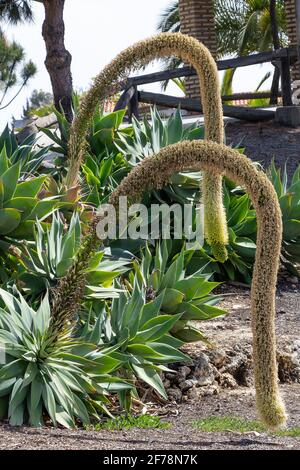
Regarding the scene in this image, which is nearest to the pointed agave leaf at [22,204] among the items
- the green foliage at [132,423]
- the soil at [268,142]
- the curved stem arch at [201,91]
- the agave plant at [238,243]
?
the curved stem arch at [201,91]

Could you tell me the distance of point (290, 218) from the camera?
996 cm

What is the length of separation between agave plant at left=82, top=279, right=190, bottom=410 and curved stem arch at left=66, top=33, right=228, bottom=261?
1.32m

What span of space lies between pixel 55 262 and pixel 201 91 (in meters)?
1.80

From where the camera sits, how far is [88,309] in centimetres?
714

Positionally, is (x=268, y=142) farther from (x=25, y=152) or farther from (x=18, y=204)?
(x=18, y=204)

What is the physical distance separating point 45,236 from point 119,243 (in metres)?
1.26

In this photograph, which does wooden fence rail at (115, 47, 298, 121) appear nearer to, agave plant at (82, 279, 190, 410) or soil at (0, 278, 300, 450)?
soil at (0, 278, 300, 450)

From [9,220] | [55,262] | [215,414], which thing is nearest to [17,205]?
[9,220]

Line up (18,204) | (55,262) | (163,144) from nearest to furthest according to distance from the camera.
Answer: (55,262)
(18,204)
(163,144)

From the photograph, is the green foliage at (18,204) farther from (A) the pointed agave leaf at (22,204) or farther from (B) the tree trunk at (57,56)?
(B) the tree trunk at (57,56)

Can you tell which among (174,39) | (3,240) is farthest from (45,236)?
(174,39)

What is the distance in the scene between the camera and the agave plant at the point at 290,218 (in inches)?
388

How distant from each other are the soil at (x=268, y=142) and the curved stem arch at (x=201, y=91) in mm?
7668

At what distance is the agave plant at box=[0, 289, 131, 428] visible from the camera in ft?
19.5
